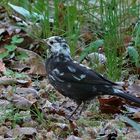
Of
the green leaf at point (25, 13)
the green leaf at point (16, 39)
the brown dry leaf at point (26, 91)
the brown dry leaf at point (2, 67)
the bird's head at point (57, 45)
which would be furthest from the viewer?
the green leaf at point (25, 13)

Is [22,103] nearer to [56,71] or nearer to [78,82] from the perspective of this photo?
[56,71]

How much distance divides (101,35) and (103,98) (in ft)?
4.60

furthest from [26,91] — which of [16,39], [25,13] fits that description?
[25,13]

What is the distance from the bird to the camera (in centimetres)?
507

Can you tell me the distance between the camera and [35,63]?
6586 mm

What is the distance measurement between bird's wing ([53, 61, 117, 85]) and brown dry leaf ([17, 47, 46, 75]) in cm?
117

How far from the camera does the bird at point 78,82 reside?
507cm

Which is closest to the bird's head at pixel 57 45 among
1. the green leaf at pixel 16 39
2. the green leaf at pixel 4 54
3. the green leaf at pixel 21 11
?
the green leaf at pixel 4 54

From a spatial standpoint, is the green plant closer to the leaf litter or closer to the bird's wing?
the leaf litter

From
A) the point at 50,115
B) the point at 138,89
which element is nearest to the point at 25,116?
the point at 50,115

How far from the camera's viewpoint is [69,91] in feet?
17.0

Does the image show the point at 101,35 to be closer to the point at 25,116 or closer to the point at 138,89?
the point at 138,89

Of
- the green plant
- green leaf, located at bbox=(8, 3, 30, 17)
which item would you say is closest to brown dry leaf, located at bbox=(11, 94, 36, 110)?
the green plant

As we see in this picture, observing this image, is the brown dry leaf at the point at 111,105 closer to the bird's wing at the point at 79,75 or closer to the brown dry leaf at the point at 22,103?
the bird's wing at the point at 79,75
